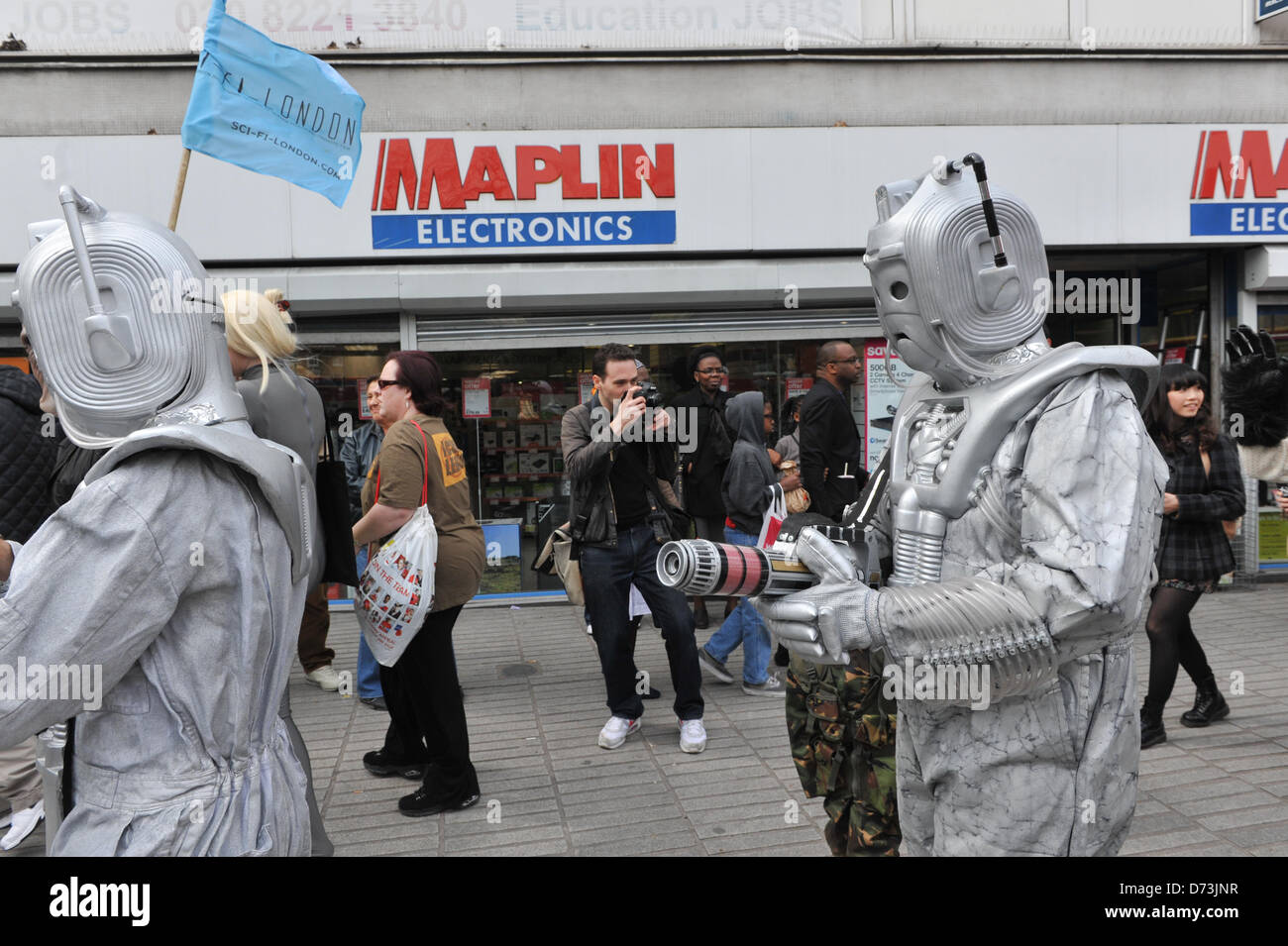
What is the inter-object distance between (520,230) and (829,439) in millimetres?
3549

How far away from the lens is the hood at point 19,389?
395 centimetres

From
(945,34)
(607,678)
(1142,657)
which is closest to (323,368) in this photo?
(607,678)

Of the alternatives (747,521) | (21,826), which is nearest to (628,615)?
(747,521)

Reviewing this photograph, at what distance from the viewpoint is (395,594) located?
13.0ft

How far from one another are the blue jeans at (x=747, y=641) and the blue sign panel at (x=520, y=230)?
10.3 feet

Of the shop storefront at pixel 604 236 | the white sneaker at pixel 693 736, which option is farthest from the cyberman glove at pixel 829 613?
the shop storefront at pixel 604 236

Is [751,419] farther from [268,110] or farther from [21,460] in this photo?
[21,460]

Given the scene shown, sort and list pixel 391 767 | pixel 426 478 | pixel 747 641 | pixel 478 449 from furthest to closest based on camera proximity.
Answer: pixel 478 449, pixel 747 641, pixel 391 767, pixel 426 478

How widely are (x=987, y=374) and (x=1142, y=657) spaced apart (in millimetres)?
5460

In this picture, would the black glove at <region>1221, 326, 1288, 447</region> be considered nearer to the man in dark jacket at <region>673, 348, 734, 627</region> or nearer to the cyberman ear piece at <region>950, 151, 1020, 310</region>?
the man in dark jacket at <region>673, 348, 734, 627</region>

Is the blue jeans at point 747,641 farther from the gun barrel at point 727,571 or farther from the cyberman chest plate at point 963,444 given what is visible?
the gun barrel at point 727,571

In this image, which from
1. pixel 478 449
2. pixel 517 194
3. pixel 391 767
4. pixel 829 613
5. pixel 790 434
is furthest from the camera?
pixel 478 449

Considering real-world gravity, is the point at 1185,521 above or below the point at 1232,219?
below

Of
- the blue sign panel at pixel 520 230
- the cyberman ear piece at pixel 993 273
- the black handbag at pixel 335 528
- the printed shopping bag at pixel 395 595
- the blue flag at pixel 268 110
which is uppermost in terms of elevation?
the blue sign panel at pixel 520 230
